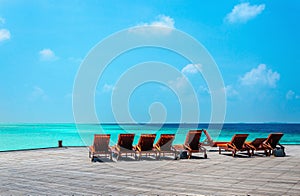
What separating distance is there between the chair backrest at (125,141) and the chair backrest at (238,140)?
3780 millimetres

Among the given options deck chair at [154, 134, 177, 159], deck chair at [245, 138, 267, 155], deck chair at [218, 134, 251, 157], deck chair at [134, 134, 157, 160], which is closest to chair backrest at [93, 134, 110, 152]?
deck chair at [134, 134, 157, 160]

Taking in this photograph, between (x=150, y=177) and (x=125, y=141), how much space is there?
11.6ft

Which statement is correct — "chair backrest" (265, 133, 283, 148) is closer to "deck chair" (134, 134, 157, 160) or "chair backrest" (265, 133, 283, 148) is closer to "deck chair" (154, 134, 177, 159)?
"deck chair" (154, 134, 177, 159)

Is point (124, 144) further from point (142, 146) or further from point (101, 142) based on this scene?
point (101, 142)

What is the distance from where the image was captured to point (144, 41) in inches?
823

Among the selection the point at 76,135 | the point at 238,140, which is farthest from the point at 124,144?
the point at 76,135

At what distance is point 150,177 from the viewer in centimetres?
763

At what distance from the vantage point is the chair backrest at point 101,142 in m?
10.7

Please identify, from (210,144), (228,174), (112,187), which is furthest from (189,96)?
(112,187)

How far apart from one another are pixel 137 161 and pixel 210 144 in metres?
4.97

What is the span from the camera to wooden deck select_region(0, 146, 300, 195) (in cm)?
621

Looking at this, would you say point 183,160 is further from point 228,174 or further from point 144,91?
point 144,91

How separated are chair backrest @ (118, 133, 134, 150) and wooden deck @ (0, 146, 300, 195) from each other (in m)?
0.55

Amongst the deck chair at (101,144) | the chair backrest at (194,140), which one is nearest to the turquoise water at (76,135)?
the chair backrest at (194,140)
